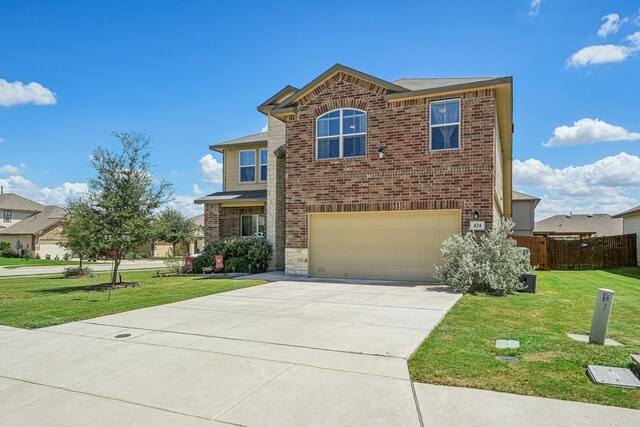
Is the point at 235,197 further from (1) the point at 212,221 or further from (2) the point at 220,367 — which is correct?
(2) the point at 220,367

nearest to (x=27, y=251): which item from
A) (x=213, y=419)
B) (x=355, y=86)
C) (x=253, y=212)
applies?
(x=253, y=212)

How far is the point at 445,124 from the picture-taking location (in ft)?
43.2

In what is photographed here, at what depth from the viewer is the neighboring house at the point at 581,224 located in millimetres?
45969

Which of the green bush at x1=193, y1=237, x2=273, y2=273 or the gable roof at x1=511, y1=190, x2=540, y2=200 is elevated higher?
the gable roof at x1=511, y1=190, x2=540, y2=200

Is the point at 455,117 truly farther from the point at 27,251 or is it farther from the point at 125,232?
the point at 27,251

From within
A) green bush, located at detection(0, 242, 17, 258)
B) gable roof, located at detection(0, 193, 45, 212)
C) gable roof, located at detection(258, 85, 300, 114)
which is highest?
gable roof, located at detection(258, 85, 300, 114)

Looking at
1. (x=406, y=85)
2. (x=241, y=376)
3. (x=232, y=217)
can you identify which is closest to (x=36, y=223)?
(x=232, y=217)

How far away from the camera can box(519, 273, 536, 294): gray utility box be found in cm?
1159

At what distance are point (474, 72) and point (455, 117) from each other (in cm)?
411

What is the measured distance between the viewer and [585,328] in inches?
277

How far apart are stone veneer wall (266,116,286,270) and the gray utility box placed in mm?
9977

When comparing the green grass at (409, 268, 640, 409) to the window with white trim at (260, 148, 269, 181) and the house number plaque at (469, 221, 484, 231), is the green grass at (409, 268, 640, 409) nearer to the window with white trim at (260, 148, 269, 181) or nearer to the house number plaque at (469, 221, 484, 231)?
the house number plaque at (469, 221, 484, 231)

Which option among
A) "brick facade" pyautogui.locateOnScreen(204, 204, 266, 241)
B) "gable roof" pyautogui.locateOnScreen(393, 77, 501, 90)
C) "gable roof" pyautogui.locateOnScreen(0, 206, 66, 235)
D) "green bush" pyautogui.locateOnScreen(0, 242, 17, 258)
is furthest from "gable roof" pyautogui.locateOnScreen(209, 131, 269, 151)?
"green bush" pyautogui.locateOnScreen(0, 242, 17, 258)

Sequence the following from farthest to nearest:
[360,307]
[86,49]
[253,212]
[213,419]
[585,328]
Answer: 1. [253,212]
2. [86,49]
3. [360,307]
4. [585,328]
5. [213,419]
